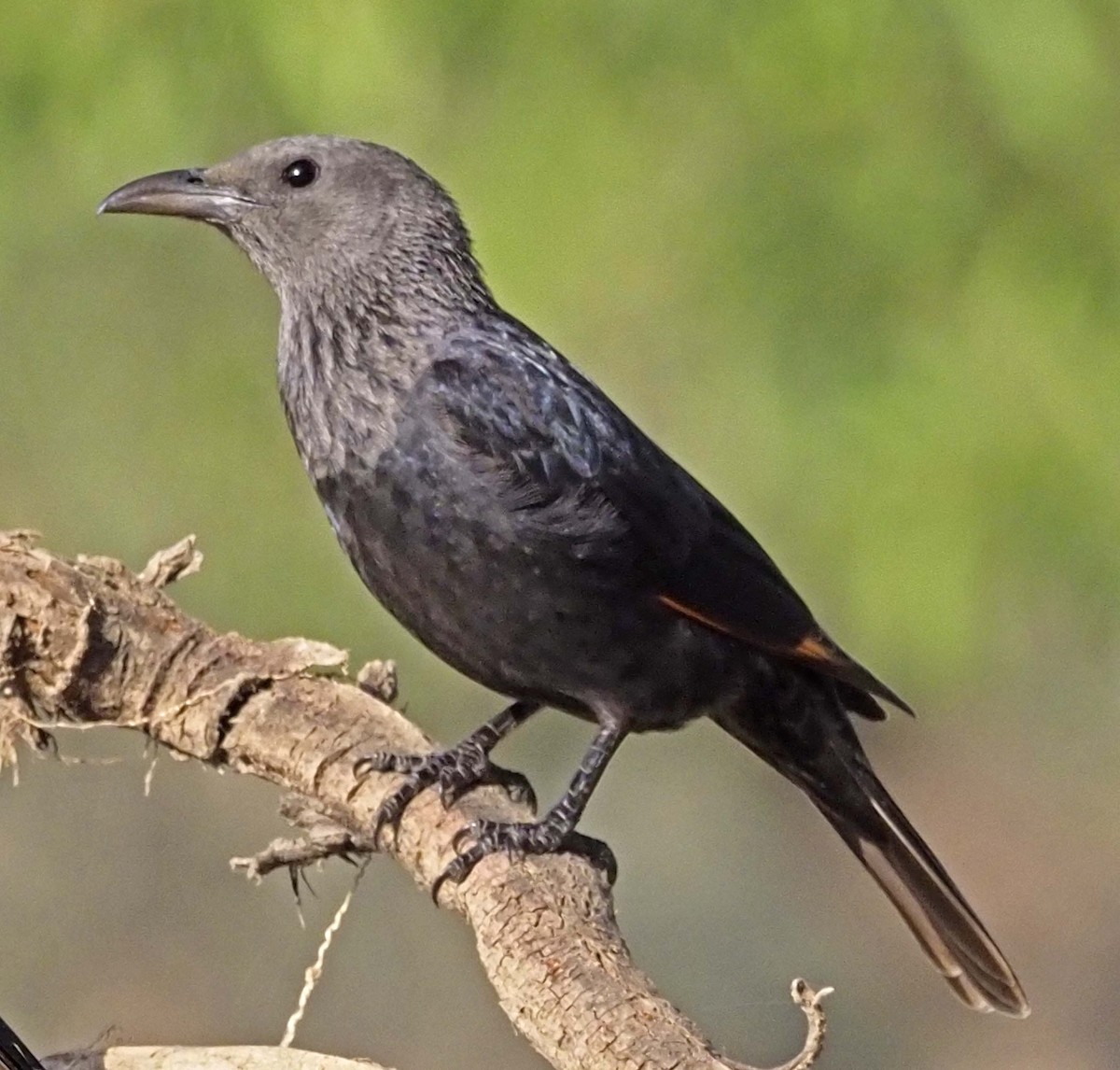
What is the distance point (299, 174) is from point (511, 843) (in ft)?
4.33

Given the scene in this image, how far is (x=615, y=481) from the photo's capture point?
3.58 metres

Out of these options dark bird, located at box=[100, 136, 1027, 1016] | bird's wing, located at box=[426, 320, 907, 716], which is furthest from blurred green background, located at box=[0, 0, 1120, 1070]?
bird's wing, located at box=[426, 320, 907, 716]

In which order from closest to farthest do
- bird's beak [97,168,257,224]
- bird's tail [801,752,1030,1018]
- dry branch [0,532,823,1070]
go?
1. dry branch [0,532,823,1070]
2. bird's beak [97,168,257,224]
3. bird's tail [801,752,1030,1018]

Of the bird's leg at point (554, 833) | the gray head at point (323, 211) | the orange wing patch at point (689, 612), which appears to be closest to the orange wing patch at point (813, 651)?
the orange wing patch at point (689, 612)

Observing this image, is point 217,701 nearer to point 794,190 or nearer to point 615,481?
point 615,481

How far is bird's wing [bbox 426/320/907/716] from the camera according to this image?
349 cm

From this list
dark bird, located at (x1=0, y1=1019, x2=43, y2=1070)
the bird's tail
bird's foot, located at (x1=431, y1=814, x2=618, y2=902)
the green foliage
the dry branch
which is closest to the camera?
dark bird, located at (x1=0, y1=1019, x2=43, y2=1070)

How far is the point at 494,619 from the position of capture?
11.3 feet

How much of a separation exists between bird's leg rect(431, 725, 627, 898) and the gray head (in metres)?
0.86

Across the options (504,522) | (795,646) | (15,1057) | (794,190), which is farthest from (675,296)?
(15,1057)

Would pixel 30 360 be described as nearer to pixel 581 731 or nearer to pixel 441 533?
pixel 581 731

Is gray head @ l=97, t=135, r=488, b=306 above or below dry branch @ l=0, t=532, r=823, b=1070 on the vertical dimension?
above

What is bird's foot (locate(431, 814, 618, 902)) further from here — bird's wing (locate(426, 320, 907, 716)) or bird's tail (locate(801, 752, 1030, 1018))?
bird's tail (locate(801, 752, 1030, 1018))

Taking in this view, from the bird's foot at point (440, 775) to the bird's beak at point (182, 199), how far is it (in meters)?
1.05
